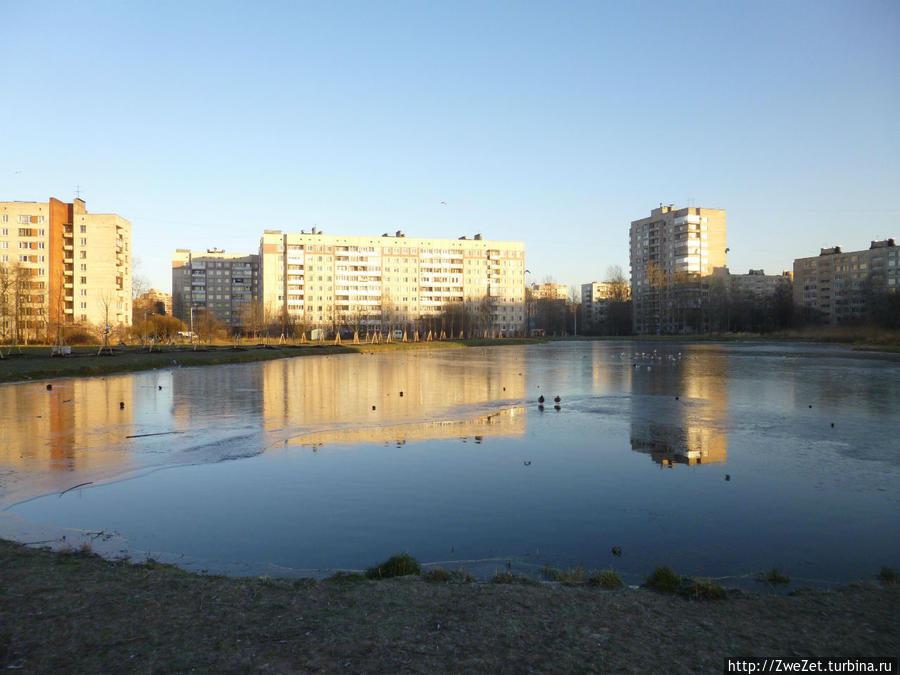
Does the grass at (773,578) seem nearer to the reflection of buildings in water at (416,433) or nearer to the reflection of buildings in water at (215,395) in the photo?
the reflection of buildings in water at (416,433)

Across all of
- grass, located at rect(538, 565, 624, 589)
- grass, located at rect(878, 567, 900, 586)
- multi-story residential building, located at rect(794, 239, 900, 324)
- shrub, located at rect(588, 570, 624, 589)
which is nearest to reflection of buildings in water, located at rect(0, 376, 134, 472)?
grass, located at rect(538, 565, 624, 589)

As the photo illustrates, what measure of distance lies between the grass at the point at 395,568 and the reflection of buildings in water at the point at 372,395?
27.6ft

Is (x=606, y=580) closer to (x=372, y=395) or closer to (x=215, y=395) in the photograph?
(x=372, y=395)

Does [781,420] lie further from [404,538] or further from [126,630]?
[126,630]

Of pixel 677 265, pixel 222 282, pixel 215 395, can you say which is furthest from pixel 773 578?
pixel 222 282

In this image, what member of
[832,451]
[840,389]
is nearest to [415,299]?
[840,389]

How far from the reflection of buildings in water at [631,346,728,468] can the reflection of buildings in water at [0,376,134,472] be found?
1162 cm

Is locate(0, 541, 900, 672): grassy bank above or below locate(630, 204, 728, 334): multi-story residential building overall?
below

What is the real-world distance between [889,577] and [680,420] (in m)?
11.3

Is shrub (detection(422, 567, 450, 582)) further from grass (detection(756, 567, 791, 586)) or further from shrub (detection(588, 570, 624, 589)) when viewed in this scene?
grass (detection(756, 567, 791, 586))

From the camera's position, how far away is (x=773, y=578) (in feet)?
20.5

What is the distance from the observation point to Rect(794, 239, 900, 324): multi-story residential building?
150 m

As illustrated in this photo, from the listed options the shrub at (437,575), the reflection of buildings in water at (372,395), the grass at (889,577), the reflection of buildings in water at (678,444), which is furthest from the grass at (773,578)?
the reflection of buildings in water at (372,395)

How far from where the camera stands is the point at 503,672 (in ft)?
13.8
